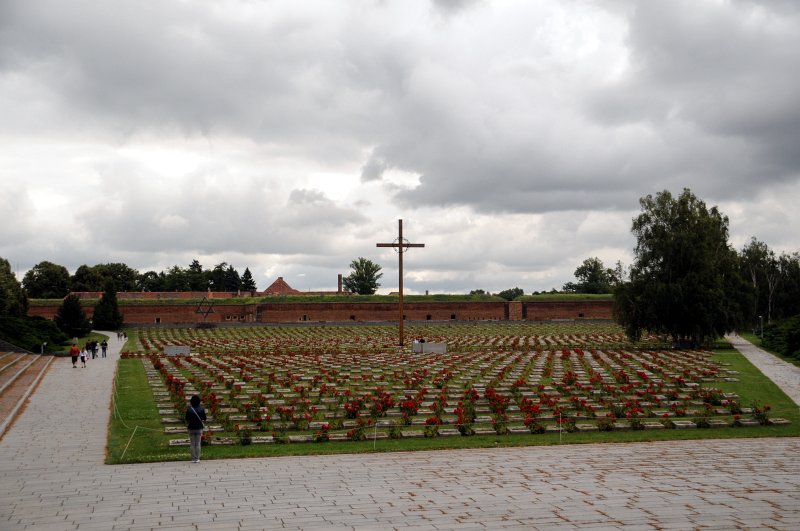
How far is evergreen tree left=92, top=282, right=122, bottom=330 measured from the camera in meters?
53.1

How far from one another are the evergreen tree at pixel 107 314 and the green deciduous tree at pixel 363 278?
43822 millimetres

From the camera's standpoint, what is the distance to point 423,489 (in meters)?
9.28

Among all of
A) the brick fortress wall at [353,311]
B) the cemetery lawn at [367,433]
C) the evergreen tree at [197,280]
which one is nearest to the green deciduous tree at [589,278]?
the brick fortress wall at [353,311]

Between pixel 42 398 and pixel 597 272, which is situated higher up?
pixel 597 272

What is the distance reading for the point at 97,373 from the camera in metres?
25.2

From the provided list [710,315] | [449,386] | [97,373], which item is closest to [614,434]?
[449,386]

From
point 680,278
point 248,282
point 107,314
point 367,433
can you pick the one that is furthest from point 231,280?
point 367,433

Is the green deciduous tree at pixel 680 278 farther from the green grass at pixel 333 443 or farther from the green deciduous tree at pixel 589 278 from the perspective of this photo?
the green deciduous tree at pixel 589 278

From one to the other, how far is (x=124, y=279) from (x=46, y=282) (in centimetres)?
1033

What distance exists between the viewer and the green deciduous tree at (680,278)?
34.1 meters

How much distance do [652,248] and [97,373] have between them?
26.9m

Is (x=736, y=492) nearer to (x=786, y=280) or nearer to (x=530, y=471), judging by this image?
(x=530, y=471)

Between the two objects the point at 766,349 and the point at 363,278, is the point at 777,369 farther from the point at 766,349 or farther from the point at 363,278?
the point at 363,278

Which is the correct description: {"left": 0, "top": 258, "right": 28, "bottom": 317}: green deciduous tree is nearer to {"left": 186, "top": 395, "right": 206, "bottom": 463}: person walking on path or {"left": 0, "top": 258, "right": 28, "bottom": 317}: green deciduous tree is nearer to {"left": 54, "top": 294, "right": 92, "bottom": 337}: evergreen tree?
{"left": 54, "top": 294, "right": 92, "bottom": 337}: evergreen tree
